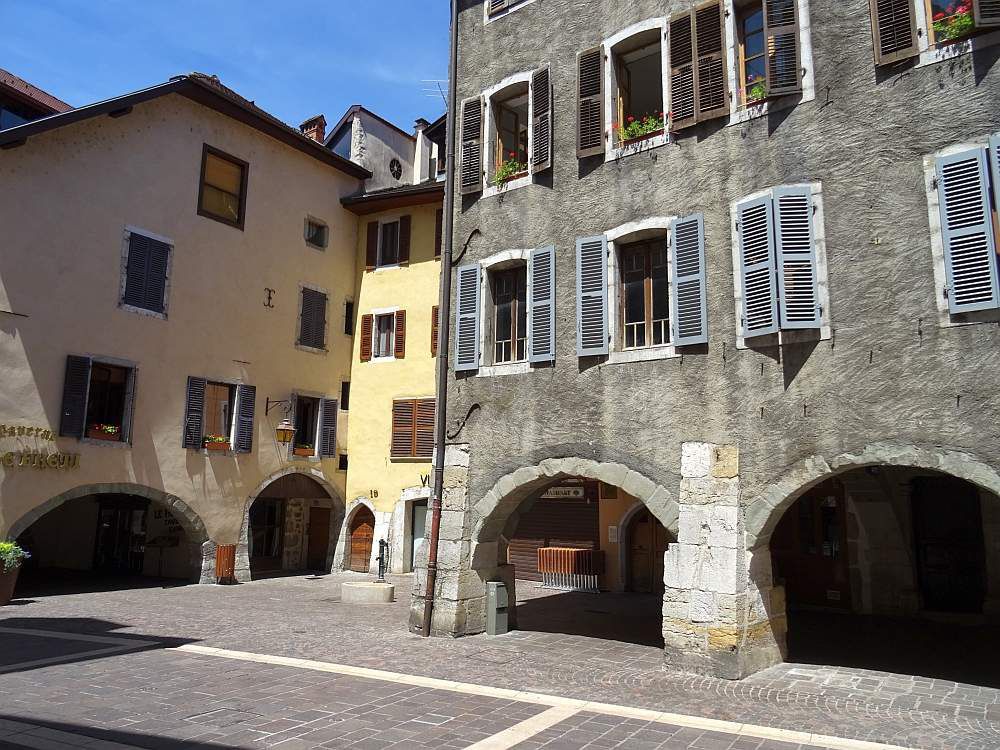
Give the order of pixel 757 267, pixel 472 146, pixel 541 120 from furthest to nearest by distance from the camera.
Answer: pixel 472 146 < pixel 541 120 < pixel 757 267

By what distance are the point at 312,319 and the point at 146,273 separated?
16.1 ft

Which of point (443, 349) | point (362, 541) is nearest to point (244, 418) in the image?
→ point (362, 541)

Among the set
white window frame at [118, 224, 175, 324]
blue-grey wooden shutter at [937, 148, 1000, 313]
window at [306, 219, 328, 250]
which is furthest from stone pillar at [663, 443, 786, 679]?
window at [306, 219, 328, 250]

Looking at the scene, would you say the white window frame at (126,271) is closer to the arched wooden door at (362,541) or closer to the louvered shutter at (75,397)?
the louvered shutter at (75,397)

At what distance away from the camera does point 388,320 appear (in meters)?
22.4

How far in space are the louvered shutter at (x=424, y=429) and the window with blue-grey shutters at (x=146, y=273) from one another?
6878mm

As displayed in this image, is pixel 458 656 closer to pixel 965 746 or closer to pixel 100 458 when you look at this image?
pixel 965 746

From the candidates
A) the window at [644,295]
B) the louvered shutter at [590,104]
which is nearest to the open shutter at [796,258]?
the window at [644,295]

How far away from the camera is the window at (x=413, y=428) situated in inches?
818

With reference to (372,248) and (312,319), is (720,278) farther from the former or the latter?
(372,248)

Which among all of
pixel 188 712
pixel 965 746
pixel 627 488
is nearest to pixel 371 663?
pixel 188 712

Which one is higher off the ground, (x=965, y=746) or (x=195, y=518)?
(x=195, y=518)

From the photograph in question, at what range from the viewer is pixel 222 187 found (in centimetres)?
1988

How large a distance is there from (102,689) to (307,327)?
572 inches
